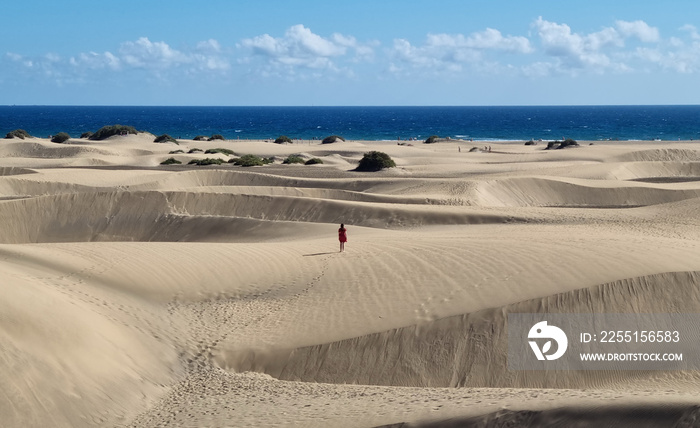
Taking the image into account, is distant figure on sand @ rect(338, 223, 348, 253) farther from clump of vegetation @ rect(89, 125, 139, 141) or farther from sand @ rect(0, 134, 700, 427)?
clump of vegetation @ rect(89, 125, 139, 141)

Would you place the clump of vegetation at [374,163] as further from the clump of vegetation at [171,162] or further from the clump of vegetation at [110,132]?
the clump of vegetation at [110,132]

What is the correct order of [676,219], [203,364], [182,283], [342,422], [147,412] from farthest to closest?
[676,219] < [182,283] < [203,364] < [147,412] < [342,422]

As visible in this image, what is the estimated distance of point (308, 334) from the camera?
503 inches

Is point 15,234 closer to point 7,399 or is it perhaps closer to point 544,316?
point 7,399

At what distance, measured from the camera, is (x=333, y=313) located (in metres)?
13.5

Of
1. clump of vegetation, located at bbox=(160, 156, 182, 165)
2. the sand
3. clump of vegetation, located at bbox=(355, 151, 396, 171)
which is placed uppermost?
clump of vegetation, located at bbox=(355, 151, 396, 171)

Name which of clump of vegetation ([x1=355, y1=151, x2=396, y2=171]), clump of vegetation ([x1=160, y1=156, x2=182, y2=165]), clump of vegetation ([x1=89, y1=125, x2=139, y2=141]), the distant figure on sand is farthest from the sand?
clump of vegetation ([x1=89, y1=125, x2=139, y2=141])

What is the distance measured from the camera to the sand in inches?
374

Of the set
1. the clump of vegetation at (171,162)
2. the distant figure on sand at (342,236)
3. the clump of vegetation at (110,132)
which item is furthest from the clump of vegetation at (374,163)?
the clump of vegetation at (110,132)

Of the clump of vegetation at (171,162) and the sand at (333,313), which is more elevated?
the clump of vegetation at (171,162)

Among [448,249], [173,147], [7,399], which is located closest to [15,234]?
[448,249]

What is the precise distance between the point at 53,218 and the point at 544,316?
1802 centimetres

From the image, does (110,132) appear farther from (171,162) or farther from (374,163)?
(374,163)

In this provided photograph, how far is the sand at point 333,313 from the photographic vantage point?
9500mm
